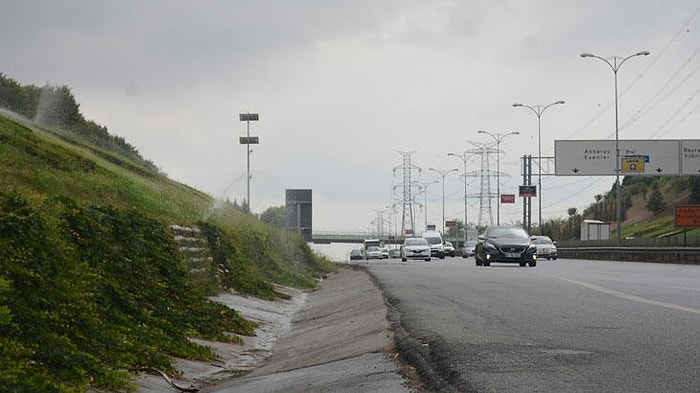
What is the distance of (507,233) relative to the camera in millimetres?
43938

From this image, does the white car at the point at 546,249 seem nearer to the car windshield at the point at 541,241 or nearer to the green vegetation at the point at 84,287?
the car windshield at the point at 541,241

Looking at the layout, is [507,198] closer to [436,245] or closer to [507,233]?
[436,245]

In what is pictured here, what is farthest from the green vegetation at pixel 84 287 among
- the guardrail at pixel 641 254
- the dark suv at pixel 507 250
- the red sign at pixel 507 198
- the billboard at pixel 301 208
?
the red sign at pixel 507 198

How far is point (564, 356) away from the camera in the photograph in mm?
8773

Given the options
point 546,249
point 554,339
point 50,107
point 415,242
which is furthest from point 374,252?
point 554,339

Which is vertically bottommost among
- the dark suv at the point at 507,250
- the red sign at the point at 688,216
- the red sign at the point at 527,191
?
the dark suv at the point at 507,250

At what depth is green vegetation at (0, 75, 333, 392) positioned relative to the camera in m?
8.77

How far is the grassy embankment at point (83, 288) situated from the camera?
8758 mm

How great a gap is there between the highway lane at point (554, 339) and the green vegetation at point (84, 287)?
2692mm

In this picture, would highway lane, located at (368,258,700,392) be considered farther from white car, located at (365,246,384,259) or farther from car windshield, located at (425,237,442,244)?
white car, located at (365,246,384,259)

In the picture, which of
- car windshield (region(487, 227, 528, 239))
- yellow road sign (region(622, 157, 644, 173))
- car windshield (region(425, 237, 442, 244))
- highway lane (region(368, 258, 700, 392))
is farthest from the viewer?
car windshield (region(425, 237, 442, 244))

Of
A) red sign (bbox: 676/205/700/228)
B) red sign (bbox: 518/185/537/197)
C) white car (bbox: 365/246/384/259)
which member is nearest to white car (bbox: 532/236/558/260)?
red sign (bbox: 676/205/700/228)

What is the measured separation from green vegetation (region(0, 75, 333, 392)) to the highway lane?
269cm

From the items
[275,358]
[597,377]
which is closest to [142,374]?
[275,358]
